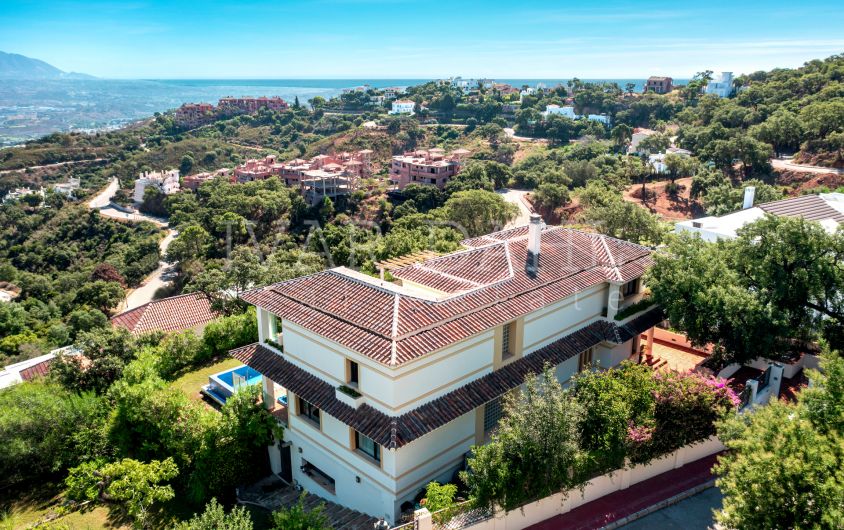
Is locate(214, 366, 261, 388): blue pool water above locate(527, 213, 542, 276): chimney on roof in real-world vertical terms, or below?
below

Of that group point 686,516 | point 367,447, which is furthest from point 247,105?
point 686,516

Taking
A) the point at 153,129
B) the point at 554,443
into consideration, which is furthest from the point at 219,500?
the point at 153,129

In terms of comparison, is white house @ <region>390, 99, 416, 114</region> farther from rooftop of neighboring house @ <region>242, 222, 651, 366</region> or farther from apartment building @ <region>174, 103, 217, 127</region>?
rooftop of neighboring house @ <region>242, 222, 651, 366</region>

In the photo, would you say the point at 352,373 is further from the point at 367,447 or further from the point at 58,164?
the point at 58,164

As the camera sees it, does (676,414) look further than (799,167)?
No

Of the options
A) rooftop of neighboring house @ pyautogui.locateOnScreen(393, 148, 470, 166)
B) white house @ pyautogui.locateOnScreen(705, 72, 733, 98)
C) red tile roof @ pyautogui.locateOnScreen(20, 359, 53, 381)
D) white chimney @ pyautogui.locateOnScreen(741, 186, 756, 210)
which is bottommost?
red tile roof @ pyautogui.locateOnScreen(20, 359, 53, 381)

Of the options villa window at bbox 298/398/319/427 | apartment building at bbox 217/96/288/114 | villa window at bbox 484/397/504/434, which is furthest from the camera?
apartment building at bbox 217/96/288/114

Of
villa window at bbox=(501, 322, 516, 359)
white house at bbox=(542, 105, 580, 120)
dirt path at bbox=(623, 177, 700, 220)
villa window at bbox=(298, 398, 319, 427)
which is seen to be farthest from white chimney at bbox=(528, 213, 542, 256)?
white house at bbox=(542, 105, 580, 120)
